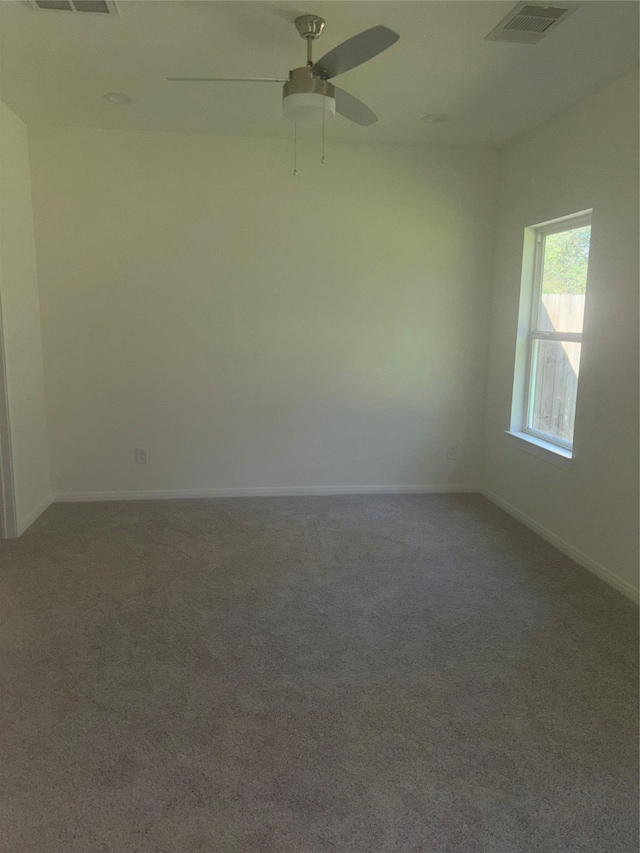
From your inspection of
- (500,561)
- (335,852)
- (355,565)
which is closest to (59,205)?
(355,565)

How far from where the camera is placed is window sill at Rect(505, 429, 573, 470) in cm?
351

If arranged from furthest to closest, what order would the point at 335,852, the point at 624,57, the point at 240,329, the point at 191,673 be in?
the point at 240,329 < the point at 624,57 < the point at 191,673 < the point at 335,852

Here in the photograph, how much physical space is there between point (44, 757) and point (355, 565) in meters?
1.86

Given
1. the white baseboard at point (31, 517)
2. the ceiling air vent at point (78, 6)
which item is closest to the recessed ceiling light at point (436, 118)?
the ceiling air vent at point (78, 6)

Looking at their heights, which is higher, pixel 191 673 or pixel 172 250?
pixel 172 250

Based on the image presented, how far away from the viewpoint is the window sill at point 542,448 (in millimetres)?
3508

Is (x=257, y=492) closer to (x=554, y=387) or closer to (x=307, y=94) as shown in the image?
(x=554, y=387)

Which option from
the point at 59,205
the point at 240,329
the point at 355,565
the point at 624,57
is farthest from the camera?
the point at 240,329

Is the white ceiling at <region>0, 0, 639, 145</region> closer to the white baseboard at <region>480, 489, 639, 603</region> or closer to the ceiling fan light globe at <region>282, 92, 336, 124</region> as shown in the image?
the ceiling fan light globe at <region>282, 92, 336, 124</region>

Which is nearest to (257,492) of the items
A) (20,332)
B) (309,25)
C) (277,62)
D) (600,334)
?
(20,332)

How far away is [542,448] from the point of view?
3734mm

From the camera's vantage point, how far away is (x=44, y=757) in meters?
1.82

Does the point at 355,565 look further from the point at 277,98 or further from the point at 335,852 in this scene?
the point at 277,98

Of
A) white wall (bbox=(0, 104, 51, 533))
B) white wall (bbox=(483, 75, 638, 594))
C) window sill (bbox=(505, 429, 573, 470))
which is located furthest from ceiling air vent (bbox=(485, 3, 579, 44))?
white wall (bbox=(0, 104, 51, 533))
